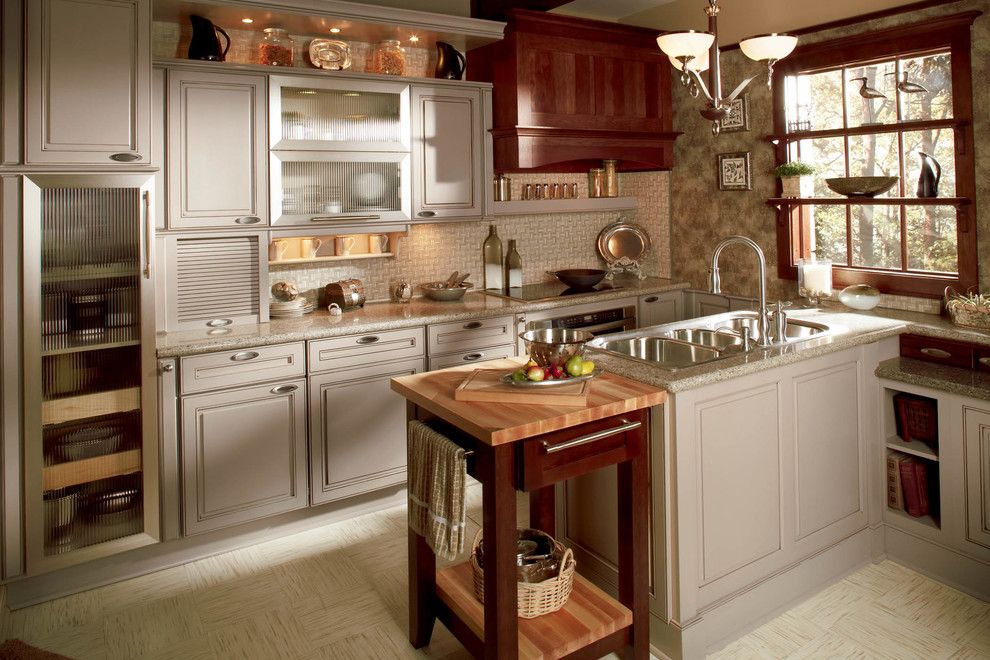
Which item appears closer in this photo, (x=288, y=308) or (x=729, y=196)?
Answer: (x=288, y=308)

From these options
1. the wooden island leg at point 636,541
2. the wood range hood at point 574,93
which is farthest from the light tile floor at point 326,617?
the wood range hood at point 574,93

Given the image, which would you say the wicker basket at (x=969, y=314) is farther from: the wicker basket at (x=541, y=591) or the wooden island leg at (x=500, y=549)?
the wooden island leg at (x=500, y=549)

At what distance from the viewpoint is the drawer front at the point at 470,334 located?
4102 mm

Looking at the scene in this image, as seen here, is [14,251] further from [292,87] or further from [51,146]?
[292,87]

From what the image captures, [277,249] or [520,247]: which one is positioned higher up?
[520,247]

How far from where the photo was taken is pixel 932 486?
11.0 ft

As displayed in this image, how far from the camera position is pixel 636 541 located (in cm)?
246

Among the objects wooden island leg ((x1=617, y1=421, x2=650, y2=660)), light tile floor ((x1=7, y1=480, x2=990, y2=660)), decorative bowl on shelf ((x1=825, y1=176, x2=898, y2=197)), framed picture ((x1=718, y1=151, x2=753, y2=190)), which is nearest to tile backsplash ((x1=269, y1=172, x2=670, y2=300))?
framed picture ((x1=718, y1=151, x2=753, y2=190))

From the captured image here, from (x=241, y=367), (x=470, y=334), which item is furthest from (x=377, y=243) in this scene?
(x=241, y=367)

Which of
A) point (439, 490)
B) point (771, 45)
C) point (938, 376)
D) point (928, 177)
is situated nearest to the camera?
point (439, 490)

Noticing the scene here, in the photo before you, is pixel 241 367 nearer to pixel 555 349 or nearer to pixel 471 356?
pixel 471 356

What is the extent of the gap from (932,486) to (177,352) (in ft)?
11.3

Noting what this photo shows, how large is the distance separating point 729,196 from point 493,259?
64.1 inches

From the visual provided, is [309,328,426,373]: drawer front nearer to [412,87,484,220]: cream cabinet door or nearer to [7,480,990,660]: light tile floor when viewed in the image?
[412,87,484,220]: cream cabinet door
